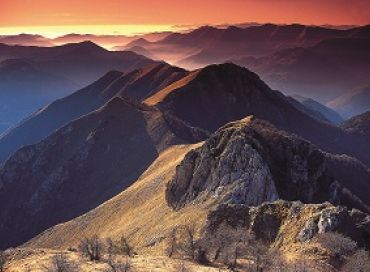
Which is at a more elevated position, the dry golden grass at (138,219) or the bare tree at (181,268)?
the bare tree at (181,268)

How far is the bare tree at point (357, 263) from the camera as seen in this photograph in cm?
6366

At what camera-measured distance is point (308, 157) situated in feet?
525

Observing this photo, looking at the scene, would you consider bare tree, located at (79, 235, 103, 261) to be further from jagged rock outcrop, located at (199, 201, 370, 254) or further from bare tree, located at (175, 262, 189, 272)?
jagged rock outcrop, located at (199, 201, 370, 254)

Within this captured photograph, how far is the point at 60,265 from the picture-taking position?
216 feet

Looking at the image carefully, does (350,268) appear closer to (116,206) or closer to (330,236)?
(330,236)

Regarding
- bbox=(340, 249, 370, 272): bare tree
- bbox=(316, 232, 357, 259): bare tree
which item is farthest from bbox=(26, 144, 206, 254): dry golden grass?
bbox=(340, 249, 370, 272): bare tree

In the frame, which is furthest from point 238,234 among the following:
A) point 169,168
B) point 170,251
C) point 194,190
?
point 169,168

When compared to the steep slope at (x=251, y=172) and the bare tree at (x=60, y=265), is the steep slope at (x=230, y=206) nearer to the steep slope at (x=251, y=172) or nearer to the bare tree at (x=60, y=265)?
the steep slope at (x=251, y=172)

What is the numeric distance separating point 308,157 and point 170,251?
3651 inches

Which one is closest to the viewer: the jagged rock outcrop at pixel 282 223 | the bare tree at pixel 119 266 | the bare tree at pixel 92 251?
the bare tree at pixel 119 266

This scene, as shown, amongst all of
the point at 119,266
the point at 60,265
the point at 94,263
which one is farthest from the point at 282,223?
the point at 60,265

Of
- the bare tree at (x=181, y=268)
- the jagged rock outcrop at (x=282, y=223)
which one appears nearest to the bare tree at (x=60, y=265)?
the bare tree at (x=181, y=268)

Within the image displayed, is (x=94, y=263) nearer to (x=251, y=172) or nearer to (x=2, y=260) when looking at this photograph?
(x=2, y=260)

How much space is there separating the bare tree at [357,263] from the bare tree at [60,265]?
36678mm
